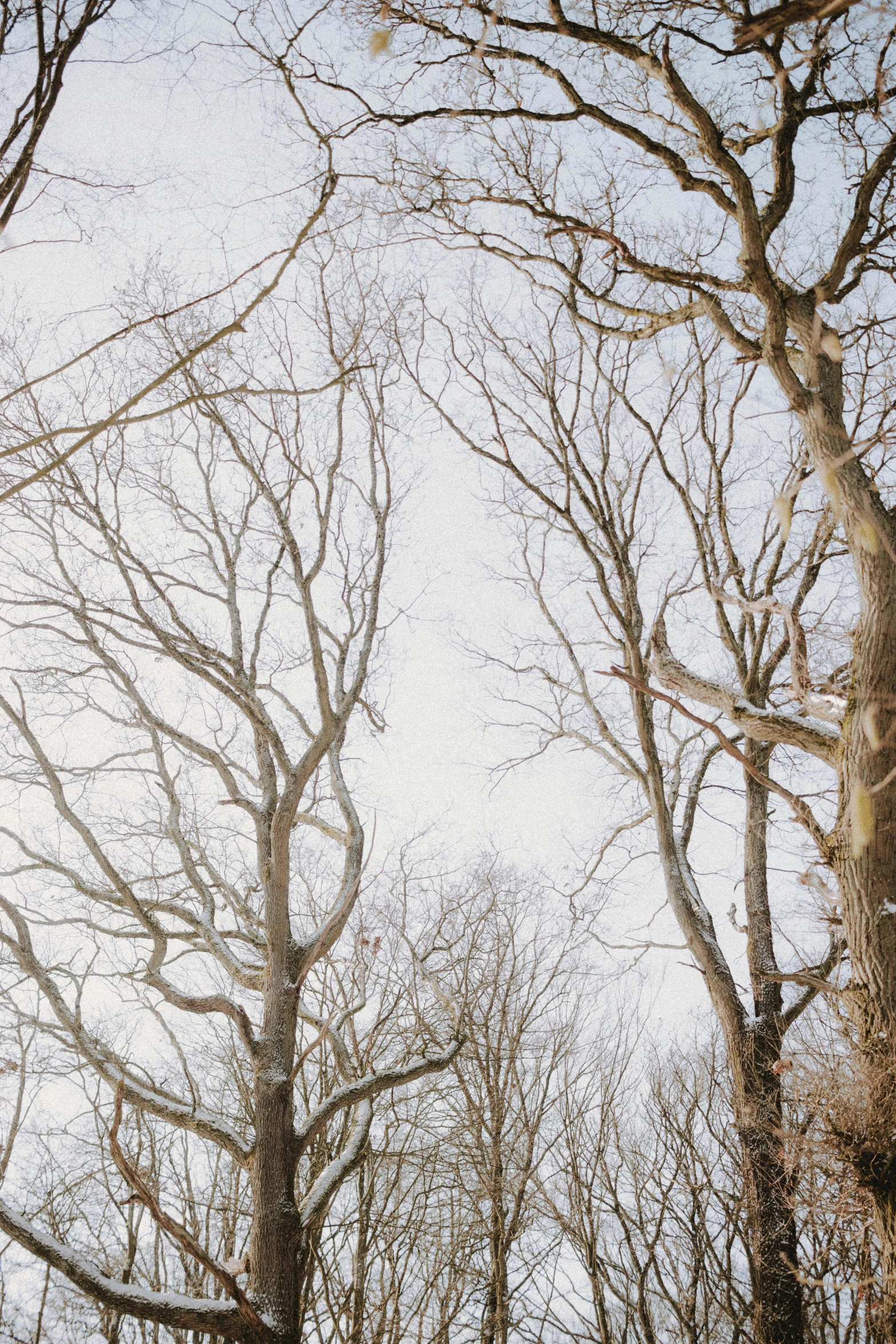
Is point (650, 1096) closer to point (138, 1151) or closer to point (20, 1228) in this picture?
point (138, 1151)

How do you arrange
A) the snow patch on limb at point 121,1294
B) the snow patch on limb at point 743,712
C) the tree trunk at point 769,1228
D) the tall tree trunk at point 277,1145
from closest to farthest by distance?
the snow patch on limb at point 121,1294
the snow patch on limb at point 743,712
the tall tree trunk at point 277,1145
the tree trunk at point 769,1228

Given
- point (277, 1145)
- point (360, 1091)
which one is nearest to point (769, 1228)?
point (360, 1091)

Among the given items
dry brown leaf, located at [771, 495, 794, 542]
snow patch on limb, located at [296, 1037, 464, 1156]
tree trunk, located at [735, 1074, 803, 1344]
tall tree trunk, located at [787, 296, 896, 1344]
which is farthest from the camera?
tree trunk, located at [735, 1074, 803, 1344]

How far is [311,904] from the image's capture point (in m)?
9.04

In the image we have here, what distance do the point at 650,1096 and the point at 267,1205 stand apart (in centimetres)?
714

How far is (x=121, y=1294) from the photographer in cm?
366

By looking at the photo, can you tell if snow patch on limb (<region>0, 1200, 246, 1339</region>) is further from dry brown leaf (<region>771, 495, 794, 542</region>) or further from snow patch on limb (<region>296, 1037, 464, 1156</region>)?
dry brown leaf (<region>771, 495, 794, 542</region>)

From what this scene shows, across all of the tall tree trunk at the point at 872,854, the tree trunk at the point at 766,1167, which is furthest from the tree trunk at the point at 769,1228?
the tall tree trunk at the point at 872,854

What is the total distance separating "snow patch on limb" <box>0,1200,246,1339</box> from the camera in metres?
3.58

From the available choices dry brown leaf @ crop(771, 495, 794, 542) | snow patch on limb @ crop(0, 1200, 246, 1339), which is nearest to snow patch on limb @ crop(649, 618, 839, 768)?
dry brown leaf @ crop(771, 495, 794, 542)

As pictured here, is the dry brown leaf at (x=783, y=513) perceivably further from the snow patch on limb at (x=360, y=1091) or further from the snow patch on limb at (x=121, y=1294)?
the snow patch on limb at (x=360, y=1091)

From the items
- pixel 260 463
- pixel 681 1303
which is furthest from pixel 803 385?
pixel 681 1303

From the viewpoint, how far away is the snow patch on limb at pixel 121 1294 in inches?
141

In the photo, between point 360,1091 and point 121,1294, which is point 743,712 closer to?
point 360,1091
